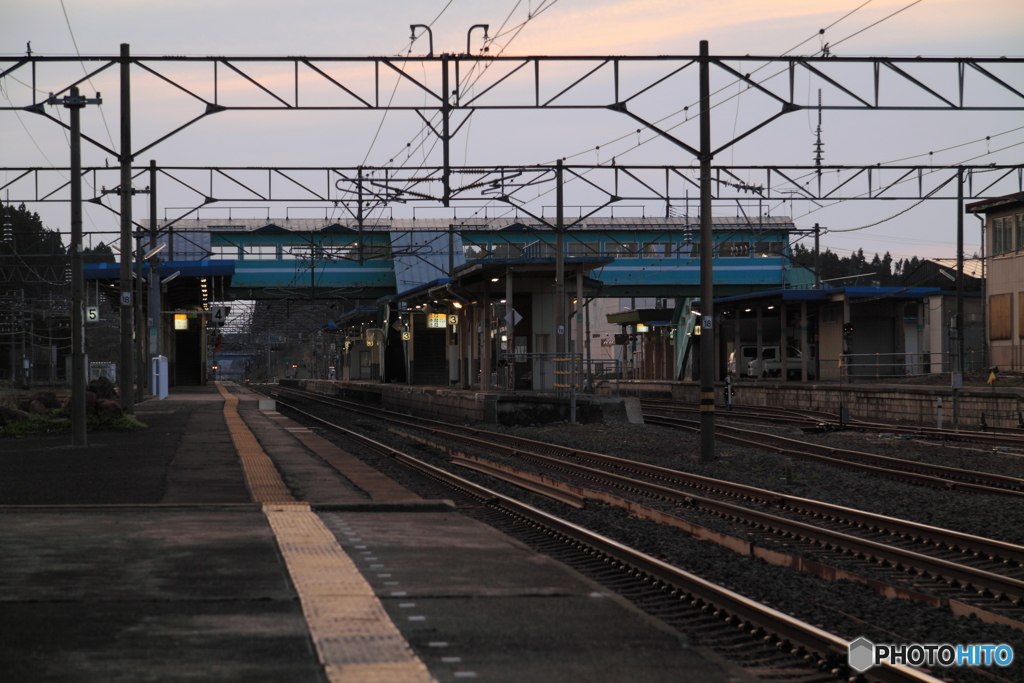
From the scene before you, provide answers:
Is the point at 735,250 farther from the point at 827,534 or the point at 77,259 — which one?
the point at 827,534

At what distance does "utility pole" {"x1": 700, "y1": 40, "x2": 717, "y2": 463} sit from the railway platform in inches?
270

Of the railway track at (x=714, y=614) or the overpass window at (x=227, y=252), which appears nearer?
the railway track at (x=714, y=614)

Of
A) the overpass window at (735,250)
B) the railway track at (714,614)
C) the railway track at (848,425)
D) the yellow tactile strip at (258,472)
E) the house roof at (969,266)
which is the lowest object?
the railway track at (848,425)

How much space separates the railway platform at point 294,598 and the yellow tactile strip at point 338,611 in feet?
0.06

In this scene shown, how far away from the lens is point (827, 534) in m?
10.1

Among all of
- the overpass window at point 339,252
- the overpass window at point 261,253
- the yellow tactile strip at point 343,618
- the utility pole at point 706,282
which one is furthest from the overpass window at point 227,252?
the yellow tactile strip at point 343,618

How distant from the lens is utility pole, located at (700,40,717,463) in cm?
1741

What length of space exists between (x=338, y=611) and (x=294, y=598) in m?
0.47

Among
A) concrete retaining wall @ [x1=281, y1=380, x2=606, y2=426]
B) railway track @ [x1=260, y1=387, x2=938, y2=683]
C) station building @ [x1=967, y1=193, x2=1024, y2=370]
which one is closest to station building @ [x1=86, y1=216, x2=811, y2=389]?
concrete retaining wall @ [x1=281, y1=380, x2=606, y2=426]

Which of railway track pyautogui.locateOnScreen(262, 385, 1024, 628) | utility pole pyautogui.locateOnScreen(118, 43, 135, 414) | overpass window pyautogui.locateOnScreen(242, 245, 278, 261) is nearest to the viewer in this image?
railway track pyautogui.locateOnScreen(262, 385, 1024, 628)

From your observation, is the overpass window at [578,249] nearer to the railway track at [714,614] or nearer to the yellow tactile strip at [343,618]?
the railway track at [714,614]

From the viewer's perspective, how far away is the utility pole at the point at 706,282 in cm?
1741

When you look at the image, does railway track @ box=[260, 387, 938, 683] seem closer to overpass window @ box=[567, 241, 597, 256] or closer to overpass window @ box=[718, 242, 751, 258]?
overpass window @ box=[567, 241, 597, 256]

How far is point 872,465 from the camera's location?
1748cm
